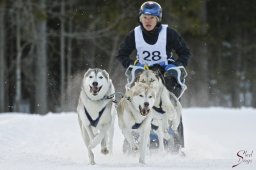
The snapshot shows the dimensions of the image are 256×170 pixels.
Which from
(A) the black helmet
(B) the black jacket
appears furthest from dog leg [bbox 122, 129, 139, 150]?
(A) the black helmet

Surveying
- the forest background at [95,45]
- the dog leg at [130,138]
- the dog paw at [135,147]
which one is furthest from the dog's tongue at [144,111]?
the forest background at [95,45]

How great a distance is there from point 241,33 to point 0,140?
25.3 metres

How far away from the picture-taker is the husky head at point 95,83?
7.54 meters

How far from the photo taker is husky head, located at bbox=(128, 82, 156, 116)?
740 centimetres

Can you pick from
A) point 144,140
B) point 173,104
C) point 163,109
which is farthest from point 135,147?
point 173,104

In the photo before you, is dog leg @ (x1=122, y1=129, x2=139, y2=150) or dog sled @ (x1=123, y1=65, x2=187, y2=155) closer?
dog leg @ (x1=122, y1=129, x2=139, y2=150)

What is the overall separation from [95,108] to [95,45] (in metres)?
19.6

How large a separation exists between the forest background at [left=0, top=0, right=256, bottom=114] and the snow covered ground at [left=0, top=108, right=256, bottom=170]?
6.07 m

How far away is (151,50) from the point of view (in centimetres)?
866

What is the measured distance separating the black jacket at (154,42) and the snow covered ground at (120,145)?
1.14m

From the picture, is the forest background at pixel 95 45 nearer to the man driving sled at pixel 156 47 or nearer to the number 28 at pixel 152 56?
the man driving sled at pixel 156 47

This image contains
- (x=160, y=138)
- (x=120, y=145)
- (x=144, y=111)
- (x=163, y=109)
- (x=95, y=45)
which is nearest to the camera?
(x=144, y=111)

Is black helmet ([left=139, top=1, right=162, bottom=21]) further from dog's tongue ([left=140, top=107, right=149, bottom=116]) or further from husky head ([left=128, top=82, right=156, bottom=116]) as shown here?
dog's tongue ([left=140, top=107, right=149, bottom=116])

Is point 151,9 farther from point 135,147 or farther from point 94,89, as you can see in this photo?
point 135,147
